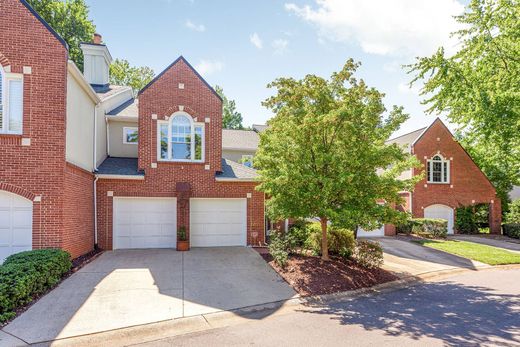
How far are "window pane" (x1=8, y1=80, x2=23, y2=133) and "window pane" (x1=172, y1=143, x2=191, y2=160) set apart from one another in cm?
546

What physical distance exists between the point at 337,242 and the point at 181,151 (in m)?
7.61

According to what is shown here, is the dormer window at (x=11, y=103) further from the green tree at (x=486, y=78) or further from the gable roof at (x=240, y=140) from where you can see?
the green tree at (x=486, y=78)

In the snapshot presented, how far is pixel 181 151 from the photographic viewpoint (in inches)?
544

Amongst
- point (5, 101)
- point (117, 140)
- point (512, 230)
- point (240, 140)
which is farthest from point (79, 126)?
point (512, 230)

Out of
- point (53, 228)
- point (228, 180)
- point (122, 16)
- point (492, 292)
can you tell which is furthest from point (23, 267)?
point (492, 292)

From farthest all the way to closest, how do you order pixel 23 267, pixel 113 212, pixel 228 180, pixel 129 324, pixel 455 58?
pixel 455 58 → pixel 228 180 → pixel 113 212 → pixel 23 267 → pixel 129 324

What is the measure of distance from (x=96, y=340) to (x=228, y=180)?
29.4 feet

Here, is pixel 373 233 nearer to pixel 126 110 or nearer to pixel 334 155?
pixel 334 155

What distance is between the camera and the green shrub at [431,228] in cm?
1991

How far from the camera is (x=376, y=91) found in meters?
9.84

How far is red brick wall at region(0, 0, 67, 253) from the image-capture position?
9641 millimetres

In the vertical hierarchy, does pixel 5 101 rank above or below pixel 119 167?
above

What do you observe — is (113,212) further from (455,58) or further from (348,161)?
(455,58)

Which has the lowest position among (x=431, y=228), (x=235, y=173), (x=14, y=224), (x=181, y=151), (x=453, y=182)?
(x=431, y=228)
